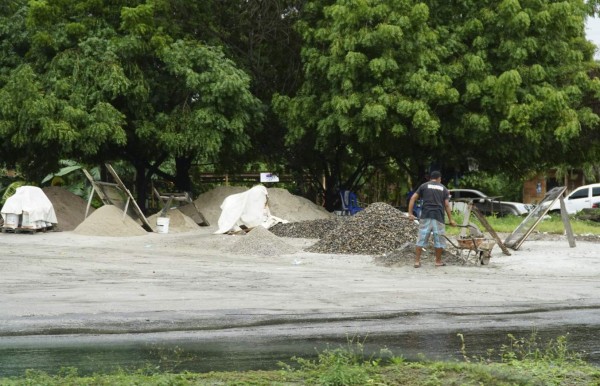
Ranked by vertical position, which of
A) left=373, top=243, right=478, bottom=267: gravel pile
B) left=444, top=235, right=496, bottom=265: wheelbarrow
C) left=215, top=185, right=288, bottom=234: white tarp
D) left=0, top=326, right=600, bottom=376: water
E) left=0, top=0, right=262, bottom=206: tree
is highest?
left=0, top=0, right=262, bottom=206: tree

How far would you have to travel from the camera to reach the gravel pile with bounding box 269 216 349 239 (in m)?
29.1

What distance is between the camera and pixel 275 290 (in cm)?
1683

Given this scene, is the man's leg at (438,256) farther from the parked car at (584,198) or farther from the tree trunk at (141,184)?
the parked car at (584,198)

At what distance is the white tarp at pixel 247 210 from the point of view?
93.9 feet

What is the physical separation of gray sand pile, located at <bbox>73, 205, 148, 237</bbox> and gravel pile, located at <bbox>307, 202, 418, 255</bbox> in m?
6.90

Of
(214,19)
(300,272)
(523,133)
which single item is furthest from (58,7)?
(300,272)

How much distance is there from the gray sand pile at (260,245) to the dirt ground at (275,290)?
10.9 inches

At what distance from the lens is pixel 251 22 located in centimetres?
3775

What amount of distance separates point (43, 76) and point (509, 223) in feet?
51.5

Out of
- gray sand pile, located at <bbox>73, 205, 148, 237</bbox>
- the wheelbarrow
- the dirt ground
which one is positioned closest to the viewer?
the dirt ground

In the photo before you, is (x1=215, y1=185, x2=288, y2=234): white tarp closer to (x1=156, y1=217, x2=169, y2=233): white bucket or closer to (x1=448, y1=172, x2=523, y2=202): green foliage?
(x1=156, y1=217, x2=169, y2=233): white bucket

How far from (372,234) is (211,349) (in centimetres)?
1334

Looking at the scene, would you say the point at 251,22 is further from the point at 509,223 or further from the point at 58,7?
the point at 509,223

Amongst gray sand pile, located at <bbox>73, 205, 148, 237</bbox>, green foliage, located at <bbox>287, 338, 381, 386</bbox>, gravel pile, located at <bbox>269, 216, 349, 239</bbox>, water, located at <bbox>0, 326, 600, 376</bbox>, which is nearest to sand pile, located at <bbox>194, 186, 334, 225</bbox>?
gravel pile, located at <bbox>269, 216, 349, 239</bbox>
